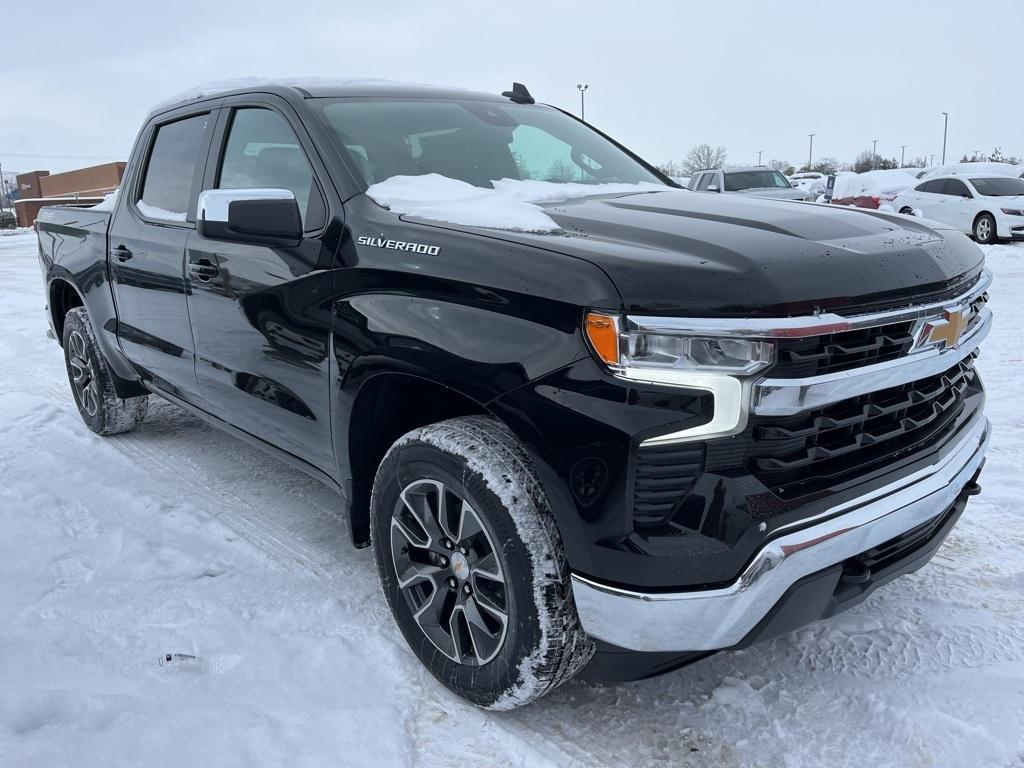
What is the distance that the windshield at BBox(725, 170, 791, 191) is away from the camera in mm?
17141

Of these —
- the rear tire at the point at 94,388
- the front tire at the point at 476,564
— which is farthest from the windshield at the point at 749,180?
the front tire at the point at 476,564

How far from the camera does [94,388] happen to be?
15.8 ft

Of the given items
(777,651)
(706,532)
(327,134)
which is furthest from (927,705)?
(327,134)

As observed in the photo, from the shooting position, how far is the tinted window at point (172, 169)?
12.1 ft

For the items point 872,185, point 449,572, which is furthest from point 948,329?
point 872,185

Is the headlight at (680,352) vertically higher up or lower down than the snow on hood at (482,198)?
lower down

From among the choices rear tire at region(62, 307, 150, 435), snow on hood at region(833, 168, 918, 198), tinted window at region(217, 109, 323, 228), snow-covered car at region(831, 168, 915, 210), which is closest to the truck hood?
tinted window at region(217, 109, 323, 228)

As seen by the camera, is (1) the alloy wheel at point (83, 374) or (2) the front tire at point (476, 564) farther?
(1) the alloy wheel at point (83, 374)

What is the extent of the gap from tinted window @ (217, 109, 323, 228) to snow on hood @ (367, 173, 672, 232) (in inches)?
11.0

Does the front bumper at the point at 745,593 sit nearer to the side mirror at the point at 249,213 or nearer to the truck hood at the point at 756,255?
the truck hood at the point at 756,255

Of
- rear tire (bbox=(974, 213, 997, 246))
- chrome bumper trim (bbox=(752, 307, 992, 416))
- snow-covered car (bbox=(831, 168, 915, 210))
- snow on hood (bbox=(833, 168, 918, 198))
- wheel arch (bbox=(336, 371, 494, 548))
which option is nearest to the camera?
chrome bumper trim (bbox=(752, 307, 992, 416))

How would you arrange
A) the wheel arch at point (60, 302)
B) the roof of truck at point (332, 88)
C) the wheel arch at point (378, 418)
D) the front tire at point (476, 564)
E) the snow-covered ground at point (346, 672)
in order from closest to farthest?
the front tire at point (476, 564), the snow-covered ground at point (346, 672), the wheel arch at point (378, 418), the roof of truck at point (332, 88), the wheel arch at point (60, 302)

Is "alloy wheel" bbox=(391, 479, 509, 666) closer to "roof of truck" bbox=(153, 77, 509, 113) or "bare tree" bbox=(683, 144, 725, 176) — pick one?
"roof of truck" bbox=(153, 77, 509, 113)

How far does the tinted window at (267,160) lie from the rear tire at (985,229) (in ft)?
49.8
